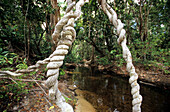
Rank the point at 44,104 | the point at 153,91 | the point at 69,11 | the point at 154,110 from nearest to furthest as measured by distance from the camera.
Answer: the point at 69,11
the point at 44,104
the point at 154,110
the point at 153,91

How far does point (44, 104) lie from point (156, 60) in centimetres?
507

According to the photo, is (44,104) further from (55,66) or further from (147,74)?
(147,74)

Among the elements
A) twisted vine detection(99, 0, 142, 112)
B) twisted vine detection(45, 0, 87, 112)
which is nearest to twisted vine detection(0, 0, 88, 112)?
twisted vine detection(45, 0, 87, 112)

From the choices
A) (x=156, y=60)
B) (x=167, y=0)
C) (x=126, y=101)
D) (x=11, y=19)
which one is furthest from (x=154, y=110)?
(x=167, y=0)

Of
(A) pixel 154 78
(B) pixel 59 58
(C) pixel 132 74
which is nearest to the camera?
(B) pixel 59 58

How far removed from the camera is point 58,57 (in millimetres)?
505

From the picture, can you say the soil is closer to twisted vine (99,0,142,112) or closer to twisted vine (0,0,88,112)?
twisted vine (99,0,142,112)

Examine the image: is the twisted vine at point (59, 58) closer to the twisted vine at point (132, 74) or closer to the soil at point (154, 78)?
the twisted vine at point (132, 74)

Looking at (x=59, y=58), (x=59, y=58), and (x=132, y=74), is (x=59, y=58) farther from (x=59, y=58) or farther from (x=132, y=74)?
(x=132, y=74)

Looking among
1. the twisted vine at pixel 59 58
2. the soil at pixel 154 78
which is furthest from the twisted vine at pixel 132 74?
the soil at pixel 154 78

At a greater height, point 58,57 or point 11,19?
point 11,19

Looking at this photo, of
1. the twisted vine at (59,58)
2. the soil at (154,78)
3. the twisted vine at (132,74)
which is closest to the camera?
the twisted vine at (59,58)

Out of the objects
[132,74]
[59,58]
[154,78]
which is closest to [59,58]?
[59,58]

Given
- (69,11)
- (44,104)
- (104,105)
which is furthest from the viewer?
(104,105)
